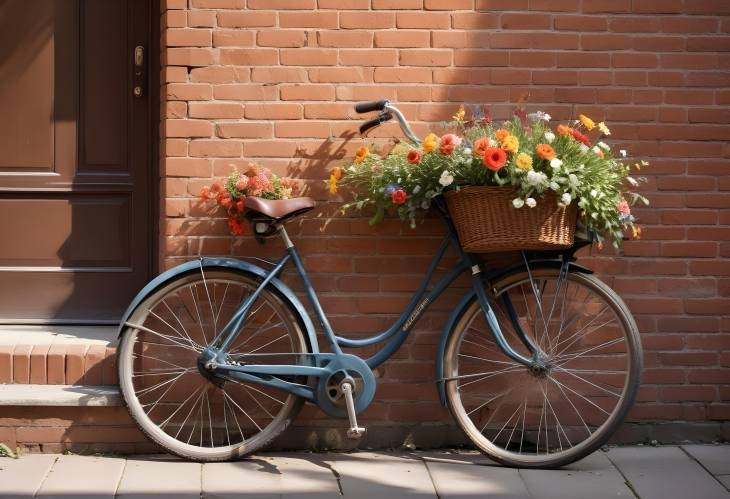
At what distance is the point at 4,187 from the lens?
17.1 feet

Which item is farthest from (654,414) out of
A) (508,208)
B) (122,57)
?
(122,57)

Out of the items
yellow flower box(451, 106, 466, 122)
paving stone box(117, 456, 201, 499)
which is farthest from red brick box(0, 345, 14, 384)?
yellow flower box(451, 106, 466, 122)

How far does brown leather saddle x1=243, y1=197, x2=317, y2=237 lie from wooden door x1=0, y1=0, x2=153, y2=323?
3.06ft

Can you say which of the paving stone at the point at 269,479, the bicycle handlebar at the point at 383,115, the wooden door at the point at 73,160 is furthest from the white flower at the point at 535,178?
the wooden door at the point at 73,160

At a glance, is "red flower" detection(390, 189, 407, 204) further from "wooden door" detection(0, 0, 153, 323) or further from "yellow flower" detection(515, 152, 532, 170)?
"wooden door" detection(0, 0, 153, 323)

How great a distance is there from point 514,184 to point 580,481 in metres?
1.25

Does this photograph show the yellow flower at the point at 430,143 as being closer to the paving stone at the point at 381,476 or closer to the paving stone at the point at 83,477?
the paving stone at the point at 381,476

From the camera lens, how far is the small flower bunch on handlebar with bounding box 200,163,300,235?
4.53 meters

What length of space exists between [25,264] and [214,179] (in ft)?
3.81

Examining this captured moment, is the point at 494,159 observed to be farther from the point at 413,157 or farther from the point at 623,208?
the point at 623,208

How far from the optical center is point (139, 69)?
518cm

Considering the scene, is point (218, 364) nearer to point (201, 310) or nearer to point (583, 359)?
point (201, 310)

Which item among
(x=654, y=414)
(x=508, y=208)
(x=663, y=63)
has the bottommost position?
(x=654, y=414)

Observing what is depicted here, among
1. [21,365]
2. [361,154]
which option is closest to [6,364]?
[21,365]
